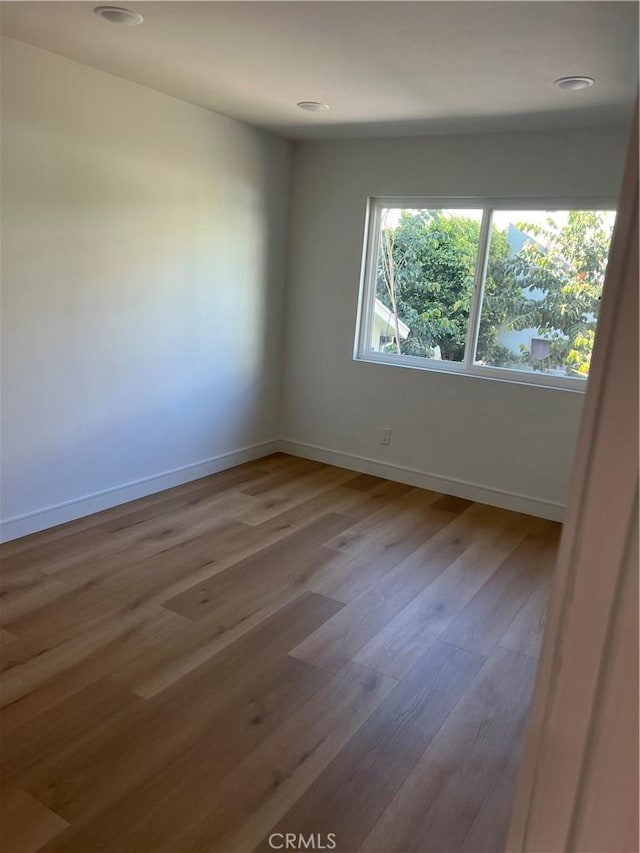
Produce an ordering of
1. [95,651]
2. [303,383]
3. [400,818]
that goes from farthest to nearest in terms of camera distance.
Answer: [303,383]
[95,651]
[400,818]

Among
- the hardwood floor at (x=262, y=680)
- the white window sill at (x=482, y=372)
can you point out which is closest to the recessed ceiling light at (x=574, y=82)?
the white window sill at (x=482, y=372)

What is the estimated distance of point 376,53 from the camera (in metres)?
2.60

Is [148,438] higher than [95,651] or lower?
higher

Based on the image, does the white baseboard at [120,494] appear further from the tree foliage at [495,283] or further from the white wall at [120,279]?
the tree foliage at [495,283]

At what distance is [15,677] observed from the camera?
2232 millimetres

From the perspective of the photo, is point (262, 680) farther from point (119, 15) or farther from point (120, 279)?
point (119, 15)

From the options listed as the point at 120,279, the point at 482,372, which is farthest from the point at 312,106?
the point at 482,372

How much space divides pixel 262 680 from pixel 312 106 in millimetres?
3031

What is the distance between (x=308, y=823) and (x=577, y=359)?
3.16m

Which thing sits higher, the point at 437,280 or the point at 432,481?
the point at 437,280

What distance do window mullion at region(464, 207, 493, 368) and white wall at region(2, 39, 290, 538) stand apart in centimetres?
153

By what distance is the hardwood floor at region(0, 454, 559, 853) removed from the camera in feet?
5.74

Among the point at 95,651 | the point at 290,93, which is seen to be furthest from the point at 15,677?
the point at 290,93

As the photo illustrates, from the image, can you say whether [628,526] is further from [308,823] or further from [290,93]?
[290,93]
